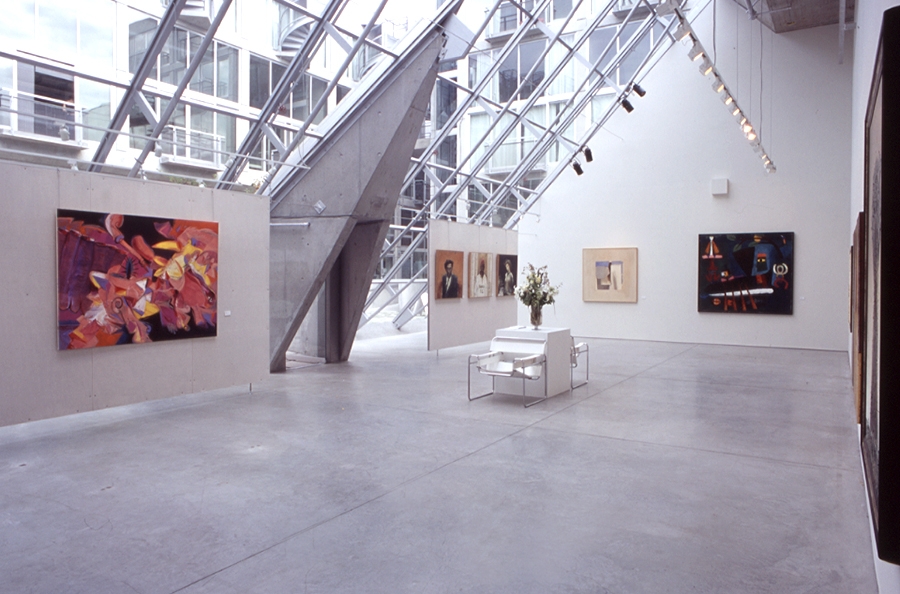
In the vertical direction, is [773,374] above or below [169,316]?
below

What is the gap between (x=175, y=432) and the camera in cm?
700

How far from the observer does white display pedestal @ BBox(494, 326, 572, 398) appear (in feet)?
29.3

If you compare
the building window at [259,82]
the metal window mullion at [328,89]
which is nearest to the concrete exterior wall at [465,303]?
the metal window mullion at [328,89]

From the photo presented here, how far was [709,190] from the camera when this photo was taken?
614 inches

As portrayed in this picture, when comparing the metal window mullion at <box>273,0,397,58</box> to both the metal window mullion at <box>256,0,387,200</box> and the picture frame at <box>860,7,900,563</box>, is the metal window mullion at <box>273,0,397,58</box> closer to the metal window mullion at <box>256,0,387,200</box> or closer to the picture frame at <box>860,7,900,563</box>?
the metal window mullion at <box>256,0,387,200</box>

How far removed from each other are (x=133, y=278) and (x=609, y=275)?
1220 cm

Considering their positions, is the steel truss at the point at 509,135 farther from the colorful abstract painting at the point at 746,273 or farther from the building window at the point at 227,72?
the colorful abstract painting at the point at 746,273

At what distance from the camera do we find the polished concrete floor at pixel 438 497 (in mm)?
3746

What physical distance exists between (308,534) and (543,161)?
47.0ft

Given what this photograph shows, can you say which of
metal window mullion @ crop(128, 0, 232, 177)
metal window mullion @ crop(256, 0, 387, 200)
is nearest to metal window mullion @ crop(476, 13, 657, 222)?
metal window mullion @ crop(256, 0, 387, 200)

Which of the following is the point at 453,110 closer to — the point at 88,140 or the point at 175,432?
the point at 88,140

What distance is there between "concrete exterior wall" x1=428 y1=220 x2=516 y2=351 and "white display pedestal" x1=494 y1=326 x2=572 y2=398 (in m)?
3.92

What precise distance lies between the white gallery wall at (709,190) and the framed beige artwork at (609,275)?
0.65ft

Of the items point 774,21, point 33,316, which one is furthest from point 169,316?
point 774,21
